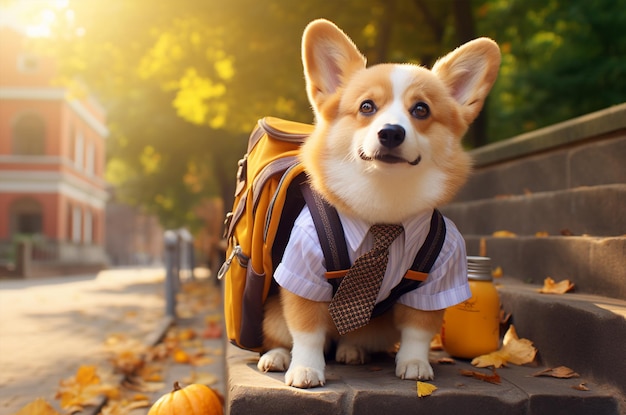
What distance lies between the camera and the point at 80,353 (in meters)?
5.16

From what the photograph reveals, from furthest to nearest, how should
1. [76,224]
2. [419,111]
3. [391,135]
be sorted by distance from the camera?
[76,224], [419,111], [391,135]

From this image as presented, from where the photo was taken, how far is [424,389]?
6.68ft

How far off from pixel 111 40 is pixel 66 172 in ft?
67.0

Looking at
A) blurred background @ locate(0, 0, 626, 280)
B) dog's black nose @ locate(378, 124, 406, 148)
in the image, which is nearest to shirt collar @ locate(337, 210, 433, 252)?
dog's black nose @ locate(378, 124, 406, 148)

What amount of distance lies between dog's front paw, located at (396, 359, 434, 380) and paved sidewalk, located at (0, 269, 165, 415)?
7.07 ft

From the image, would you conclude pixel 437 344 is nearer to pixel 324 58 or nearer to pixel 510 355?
pixel 510 355

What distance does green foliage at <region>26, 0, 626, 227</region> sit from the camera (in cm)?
916

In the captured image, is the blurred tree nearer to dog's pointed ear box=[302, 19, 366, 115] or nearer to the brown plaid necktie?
dog's pointed ear box=[302, 19, 366, 115]

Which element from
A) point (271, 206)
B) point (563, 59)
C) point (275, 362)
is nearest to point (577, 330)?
point (275, 362)

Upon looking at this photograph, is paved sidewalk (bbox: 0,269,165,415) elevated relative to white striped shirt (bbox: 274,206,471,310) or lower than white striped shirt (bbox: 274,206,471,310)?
lower

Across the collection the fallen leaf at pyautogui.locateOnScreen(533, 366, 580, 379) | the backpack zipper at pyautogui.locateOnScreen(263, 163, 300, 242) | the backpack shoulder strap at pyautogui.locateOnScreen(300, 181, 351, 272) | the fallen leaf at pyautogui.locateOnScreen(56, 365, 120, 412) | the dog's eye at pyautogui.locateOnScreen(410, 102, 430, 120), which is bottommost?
the fallen leaf at pyautogui.locateOnScreen(56, 365, 120, 412)

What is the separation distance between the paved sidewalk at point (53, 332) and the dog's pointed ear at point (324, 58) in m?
2.37

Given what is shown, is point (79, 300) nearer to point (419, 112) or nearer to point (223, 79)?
point (223, 79)

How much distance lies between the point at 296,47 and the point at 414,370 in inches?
330
